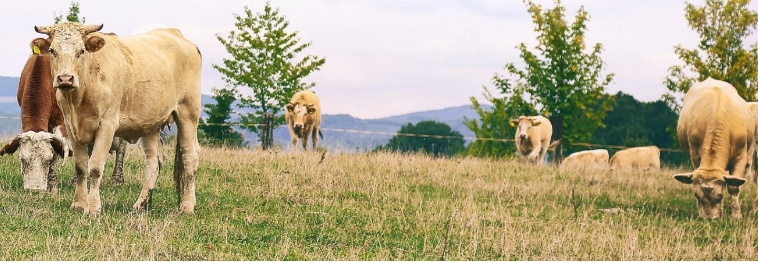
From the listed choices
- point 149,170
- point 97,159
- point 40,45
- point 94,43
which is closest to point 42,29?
point 40,45

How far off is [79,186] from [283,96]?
29992 mm

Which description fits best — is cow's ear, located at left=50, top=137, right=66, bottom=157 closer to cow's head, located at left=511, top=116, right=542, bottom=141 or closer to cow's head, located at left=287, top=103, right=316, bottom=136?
cow's head, located at left=287, top=103, right=316, bottom=136

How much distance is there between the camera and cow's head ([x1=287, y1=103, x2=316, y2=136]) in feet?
74.3

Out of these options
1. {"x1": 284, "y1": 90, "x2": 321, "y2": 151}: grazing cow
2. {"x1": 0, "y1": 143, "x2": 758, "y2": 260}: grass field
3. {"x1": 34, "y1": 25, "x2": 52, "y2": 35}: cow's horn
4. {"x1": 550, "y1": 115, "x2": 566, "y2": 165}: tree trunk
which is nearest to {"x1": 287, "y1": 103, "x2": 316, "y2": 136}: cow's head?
{"x1": 284, "y1": 90, "x2": 321, "y2": 151}: grazing cow

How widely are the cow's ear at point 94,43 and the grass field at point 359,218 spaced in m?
1.68

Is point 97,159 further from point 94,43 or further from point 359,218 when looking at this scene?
point 359,218

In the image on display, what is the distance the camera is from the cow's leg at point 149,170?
33.8ft

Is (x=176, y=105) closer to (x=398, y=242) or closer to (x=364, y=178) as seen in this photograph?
(x=398, y=242)

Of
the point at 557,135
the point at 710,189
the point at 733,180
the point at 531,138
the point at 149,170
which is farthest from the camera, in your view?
the point at 557,135

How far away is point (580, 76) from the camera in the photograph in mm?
37188

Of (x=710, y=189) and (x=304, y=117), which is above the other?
(x=304, y=117)

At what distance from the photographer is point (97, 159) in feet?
31.4

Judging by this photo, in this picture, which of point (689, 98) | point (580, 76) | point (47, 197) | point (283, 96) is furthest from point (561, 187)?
point (283, 96)

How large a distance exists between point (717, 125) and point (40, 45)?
1013 cm
